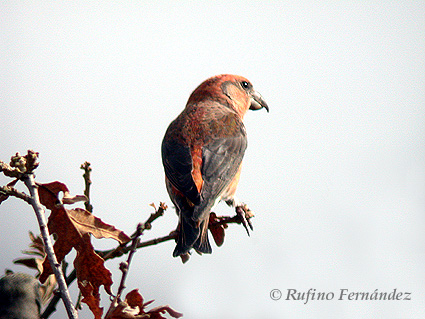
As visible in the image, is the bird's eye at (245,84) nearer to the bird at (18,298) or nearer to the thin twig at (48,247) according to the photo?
the bird at (18,298)

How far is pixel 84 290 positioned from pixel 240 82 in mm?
4871

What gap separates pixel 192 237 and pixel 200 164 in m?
0.95

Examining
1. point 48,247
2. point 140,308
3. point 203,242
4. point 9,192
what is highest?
point 9,192

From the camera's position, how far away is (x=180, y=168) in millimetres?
4402

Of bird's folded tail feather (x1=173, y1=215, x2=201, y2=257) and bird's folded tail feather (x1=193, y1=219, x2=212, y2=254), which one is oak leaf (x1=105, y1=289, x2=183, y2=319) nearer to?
bird's folded tail feather (x1=173, y1=215, x2=201, y2=257)

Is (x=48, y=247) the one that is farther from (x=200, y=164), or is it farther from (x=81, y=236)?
(x=200, y=164)

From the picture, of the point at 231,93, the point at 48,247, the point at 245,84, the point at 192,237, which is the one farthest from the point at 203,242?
the point at 245,84

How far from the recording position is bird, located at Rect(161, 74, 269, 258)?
12.9ft

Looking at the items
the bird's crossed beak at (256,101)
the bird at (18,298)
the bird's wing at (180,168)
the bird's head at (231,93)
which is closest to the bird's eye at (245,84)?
the bird's head at (231,93)

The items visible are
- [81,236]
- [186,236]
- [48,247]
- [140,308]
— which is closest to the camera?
[48,247]

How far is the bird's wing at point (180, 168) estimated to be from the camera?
164 inches

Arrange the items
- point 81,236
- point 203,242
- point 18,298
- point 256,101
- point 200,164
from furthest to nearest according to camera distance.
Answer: point 256,101
point 200,164
point 203,242
point 18,298
point 81,236

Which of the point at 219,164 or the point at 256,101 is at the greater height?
the point at 256,101

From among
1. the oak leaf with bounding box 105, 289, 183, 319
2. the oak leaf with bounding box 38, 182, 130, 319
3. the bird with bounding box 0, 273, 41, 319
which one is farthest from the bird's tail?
the oak leaf with bounding box 105, 289, 183, 319
